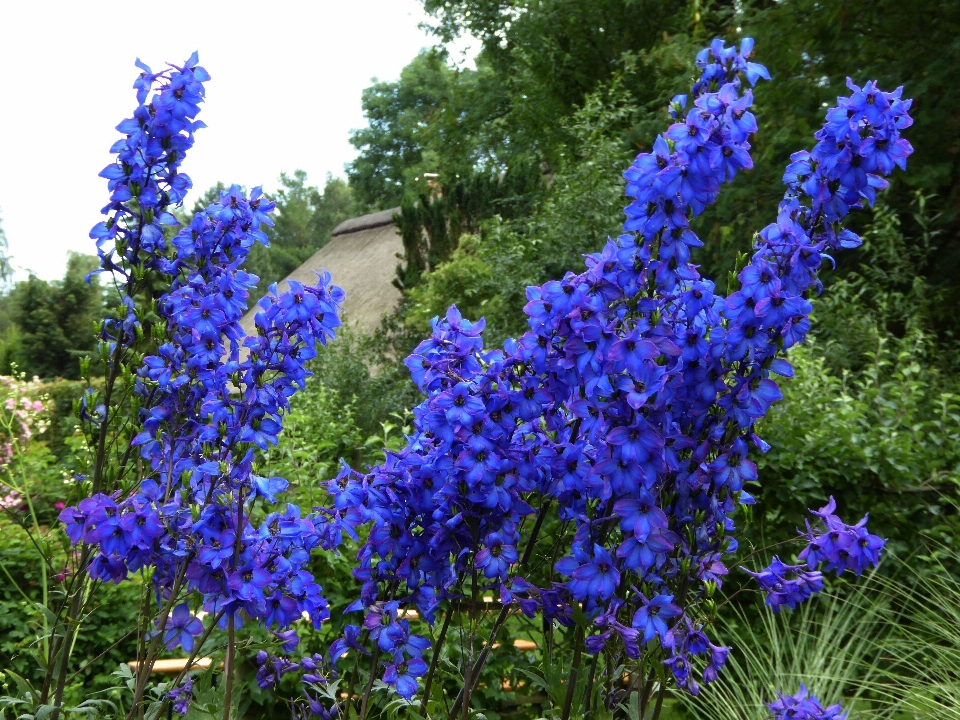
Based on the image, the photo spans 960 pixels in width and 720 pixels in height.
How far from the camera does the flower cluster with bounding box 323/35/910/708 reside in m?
1.70

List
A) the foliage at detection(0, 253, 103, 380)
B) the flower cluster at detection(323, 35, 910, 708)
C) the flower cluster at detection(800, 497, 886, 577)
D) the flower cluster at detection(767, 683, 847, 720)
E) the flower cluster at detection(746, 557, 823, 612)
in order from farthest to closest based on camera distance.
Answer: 1. the foliage at detection(0, 253, 103, 380)
2. the flower cluster at detection(767, 683, 847, 720)
3. the flower cluster at detection(746, 557, 823, 612)
4. the flower cluster at detection(800, 497, 886, 577)
5. the flower cluster at detection(323, 35, 910, 708)

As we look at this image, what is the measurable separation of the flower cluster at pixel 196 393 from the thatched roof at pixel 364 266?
14398 millimetres

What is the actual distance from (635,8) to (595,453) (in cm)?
1500

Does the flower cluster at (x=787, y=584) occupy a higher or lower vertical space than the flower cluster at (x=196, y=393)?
lower

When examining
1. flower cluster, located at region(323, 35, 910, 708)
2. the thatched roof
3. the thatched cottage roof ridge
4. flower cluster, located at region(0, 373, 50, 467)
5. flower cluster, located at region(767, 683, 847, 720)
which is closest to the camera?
Answer: flower cluster, located at region(323, 35, 910, 708)

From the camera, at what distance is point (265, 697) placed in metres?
3.16

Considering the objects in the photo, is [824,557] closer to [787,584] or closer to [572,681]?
[787,584]

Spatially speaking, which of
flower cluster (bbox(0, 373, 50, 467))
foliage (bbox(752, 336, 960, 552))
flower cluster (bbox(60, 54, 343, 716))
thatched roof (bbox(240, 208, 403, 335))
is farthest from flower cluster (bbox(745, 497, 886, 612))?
thatched roof (bbox(240, 208, 403, 335))

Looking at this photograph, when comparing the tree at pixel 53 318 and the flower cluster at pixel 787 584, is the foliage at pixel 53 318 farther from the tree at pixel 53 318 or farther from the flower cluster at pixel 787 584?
the flower cluster at pixel 787 584

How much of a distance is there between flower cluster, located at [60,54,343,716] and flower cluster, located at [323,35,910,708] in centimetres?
20

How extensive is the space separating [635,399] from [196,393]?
1.12 meters

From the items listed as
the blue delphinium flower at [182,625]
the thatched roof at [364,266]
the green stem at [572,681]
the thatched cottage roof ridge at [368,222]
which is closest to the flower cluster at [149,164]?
the blue delphinium flower at [182,625]

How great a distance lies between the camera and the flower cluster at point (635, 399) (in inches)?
66.8

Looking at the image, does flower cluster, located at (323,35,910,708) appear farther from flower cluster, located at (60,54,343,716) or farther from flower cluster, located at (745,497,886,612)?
flower cluster, located at (60,54,343,716)
